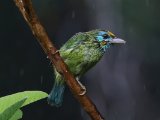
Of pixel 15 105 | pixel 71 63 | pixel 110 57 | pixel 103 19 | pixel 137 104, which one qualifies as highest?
pixel 15 105

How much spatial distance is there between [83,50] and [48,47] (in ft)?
7.20

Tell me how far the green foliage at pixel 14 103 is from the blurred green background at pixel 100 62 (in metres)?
5.72

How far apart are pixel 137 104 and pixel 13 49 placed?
146 cm

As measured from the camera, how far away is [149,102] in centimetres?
739

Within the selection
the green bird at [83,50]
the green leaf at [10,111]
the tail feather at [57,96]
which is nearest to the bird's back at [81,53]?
the green bird at [83,50]

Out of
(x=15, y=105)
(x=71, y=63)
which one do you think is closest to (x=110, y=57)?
(x=71, y=63)

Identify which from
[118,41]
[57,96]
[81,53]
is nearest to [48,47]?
[57,96]

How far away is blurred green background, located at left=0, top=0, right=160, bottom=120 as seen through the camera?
280 inches

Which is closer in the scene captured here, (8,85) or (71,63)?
(71,63)

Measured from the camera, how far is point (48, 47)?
42.5 inches

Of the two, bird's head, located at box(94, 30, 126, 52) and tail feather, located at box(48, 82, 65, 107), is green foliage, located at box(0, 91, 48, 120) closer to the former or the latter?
tail feather, located at box(48, 82, 65, 107)

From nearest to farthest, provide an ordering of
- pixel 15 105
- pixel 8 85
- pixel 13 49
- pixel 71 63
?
1. pixel 15 105
2. pixel 71 63
3. pixel 8 85
4. pixel 13 49

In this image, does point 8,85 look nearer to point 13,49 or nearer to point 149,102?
point 13,49

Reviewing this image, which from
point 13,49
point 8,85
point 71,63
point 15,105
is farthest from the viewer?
point 13,49
